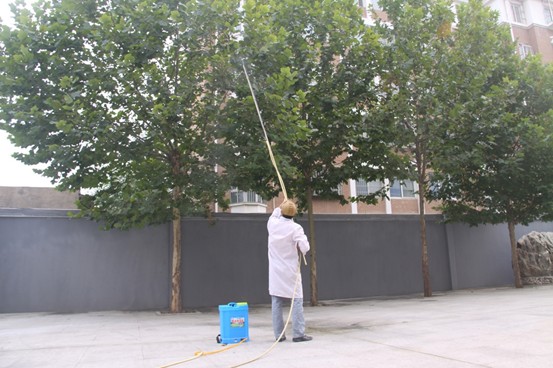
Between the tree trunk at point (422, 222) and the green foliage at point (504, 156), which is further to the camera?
the tree trunk at point (422, 222)

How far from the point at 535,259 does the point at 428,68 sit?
10.2m

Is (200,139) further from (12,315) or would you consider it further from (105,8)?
(12,315)

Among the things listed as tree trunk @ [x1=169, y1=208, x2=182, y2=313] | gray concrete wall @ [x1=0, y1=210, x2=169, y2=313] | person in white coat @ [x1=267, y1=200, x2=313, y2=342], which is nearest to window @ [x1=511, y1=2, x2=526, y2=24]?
gray concrete wall @ [x1=0, y1=210, x2=169, y2=313]

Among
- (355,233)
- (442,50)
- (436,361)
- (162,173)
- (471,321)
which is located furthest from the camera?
(355,233)

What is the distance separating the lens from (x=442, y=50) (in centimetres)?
1442

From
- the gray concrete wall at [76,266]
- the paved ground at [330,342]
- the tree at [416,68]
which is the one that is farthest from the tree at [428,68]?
the gray concrete wall at [76,266]

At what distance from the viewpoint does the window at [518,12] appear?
116ft

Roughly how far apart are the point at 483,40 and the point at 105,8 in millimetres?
11995

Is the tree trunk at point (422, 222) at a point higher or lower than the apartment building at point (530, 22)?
lower

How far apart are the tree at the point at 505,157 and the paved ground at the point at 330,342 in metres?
6.50

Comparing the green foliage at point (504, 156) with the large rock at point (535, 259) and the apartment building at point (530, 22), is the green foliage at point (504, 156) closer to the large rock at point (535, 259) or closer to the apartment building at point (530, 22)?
the large rock at point (535, 259)

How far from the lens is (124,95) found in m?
10.3

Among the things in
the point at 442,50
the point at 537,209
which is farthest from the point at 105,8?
the point at 537,209

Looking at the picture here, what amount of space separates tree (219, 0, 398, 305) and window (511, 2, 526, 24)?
29.2 meters
